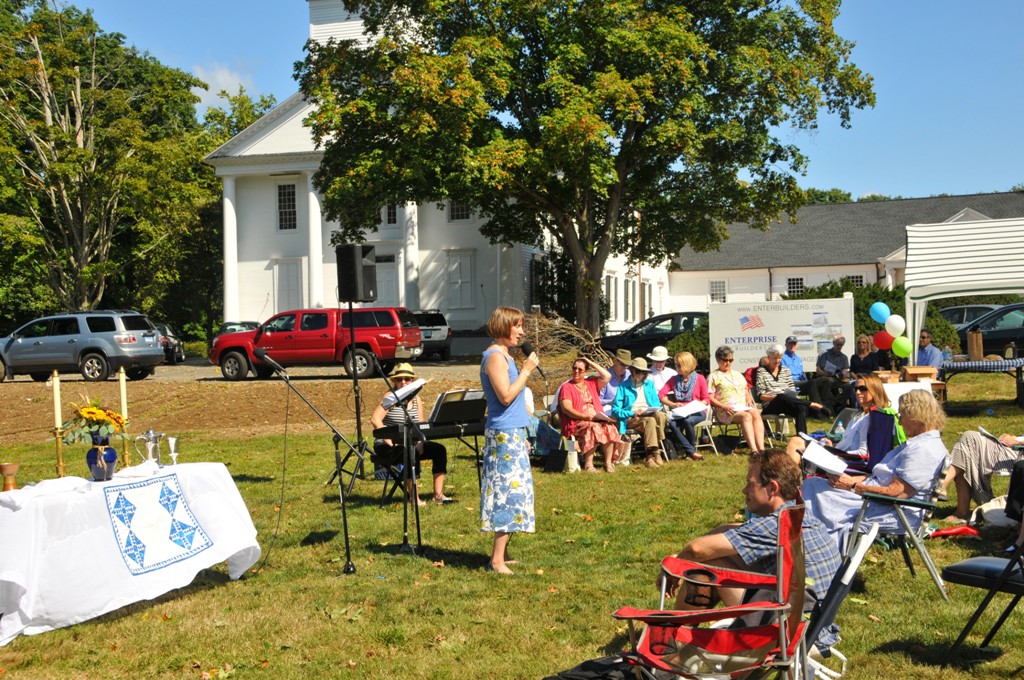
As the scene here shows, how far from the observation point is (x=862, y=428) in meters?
8.74

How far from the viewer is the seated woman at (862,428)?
846cm

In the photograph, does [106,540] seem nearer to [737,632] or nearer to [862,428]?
[737,632]

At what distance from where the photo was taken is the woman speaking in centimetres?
699

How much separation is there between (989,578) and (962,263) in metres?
12.0

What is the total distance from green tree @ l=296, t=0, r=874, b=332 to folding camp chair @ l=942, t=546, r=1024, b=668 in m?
20.3

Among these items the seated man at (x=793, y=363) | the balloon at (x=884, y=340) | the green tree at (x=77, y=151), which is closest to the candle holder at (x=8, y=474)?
the seated man at (x=793, y=363)

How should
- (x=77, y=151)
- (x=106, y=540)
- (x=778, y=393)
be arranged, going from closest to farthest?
(x=106, y=540), (x=778, y=393), (x=77, y=151)

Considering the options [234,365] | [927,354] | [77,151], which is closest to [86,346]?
[234,365]

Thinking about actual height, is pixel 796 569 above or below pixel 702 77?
below

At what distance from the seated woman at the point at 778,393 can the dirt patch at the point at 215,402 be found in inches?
210

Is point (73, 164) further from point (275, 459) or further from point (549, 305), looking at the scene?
point (275, 459)

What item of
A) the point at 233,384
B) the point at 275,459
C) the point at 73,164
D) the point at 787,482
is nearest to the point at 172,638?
the point at 787,482

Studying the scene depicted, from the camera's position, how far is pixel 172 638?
5926 millimetres

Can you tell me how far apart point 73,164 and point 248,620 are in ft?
102
